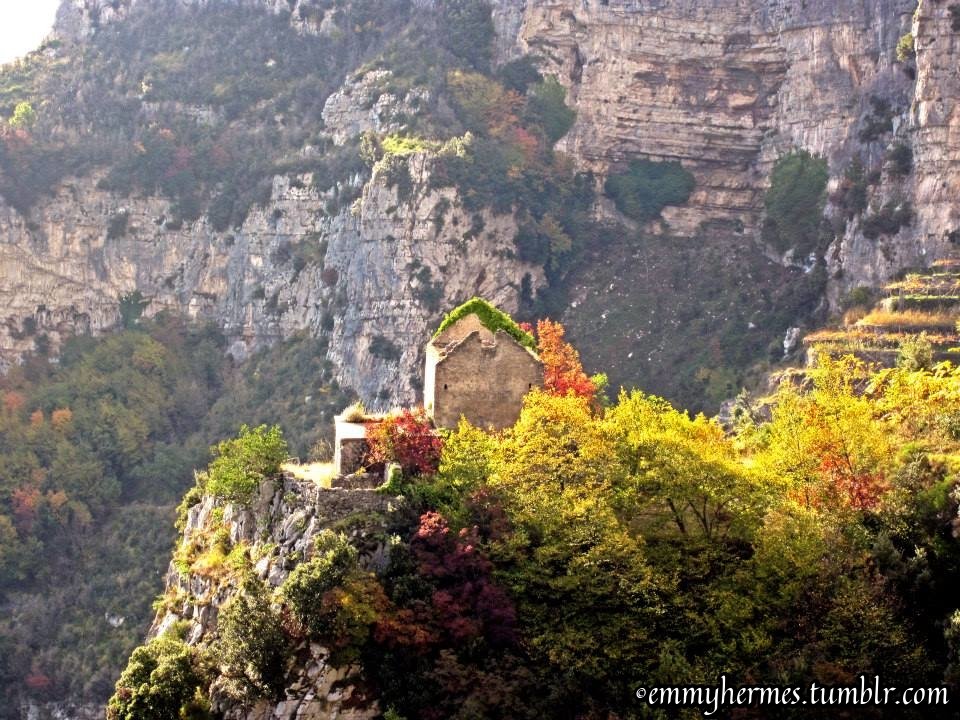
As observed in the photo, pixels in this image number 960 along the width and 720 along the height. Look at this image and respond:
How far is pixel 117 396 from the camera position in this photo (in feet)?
273

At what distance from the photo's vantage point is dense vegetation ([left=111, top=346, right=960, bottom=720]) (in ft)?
117

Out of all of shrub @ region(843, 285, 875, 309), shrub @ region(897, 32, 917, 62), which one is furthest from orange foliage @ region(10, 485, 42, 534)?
shrub @ region(897, 32, 917, 62)

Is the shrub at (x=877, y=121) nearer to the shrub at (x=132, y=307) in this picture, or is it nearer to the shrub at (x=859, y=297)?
the shrub at (x=859, y=297)

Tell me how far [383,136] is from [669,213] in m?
15.3

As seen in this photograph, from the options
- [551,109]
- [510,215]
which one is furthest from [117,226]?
[551,109]

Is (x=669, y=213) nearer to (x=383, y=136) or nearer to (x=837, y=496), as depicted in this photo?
(x=383, y=136)

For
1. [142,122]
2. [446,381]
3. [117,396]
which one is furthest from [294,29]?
[446,381]

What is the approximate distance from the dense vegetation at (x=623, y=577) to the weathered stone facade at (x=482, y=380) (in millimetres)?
3193

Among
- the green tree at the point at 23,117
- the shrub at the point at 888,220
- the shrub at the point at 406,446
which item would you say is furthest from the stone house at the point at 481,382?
the green tree at the point at 23,117

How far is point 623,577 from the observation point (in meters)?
37.1

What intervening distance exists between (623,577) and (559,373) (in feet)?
41.0

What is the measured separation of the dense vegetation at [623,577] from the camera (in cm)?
3553

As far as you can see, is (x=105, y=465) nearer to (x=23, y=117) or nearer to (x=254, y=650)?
(x=23, y=117)

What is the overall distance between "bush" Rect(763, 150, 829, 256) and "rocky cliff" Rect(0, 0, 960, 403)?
1065mm
